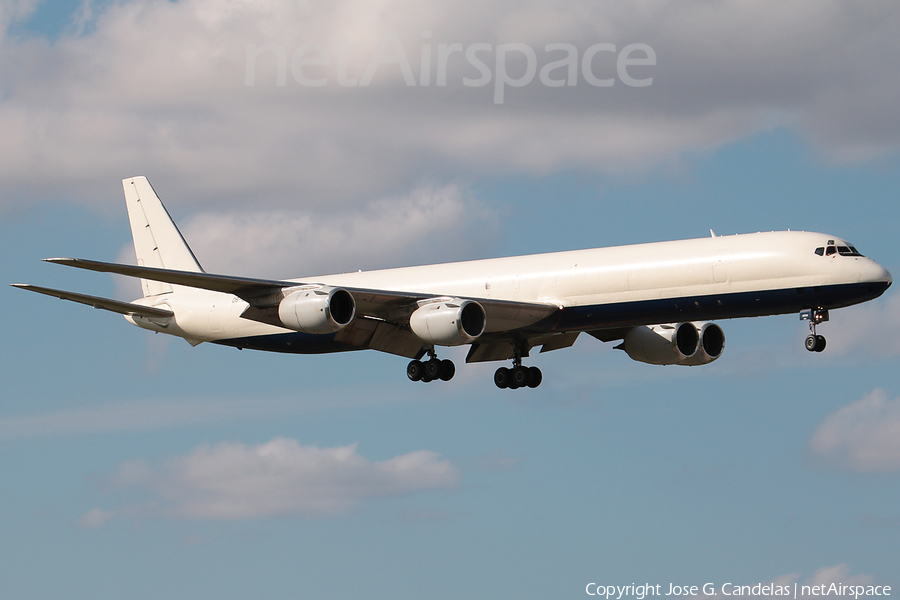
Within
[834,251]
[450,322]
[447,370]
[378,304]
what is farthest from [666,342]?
[378,304]

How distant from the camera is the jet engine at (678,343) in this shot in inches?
2044

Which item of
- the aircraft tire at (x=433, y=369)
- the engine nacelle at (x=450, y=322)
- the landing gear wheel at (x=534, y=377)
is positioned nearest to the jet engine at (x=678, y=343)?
the landing gear wheel at (x=534, y=377)

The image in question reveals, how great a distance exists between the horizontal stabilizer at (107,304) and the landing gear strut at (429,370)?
1276 cm

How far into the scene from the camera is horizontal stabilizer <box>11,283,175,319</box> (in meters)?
45.6

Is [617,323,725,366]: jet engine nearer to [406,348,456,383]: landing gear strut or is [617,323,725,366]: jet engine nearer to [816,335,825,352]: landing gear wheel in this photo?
[406,348,456,383]: landing gear strut

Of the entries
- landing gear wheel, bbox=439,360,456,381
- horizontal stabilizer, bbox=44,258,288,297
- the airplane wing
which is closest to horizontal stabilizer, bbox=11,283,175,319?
horizontal stabilizer, bbox=44,258,288,297

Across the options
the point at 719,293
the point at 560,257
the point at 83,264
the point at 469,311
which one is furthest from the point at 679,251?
the point at 83,264

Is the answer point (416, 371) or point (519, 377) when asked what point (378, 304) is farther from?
point (519, 377)

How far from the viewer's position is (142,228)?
2376 inches

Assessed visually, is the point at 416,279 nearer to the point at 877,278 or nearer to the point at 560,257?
the point at 560,257

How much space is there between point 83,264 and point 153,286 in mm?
18940

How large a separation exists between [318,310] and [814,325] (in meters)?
18.4

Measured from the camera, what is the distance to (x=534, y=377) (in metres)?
52.3

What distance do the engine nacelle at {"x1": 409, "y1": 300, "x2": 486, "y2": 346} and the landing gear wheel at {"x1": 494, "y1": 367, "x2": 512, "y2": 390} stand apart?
7.59 metres
